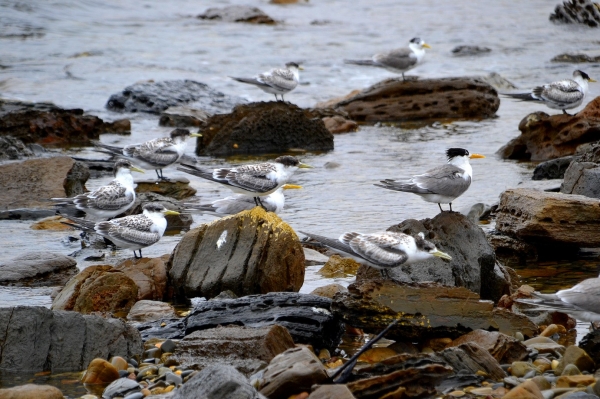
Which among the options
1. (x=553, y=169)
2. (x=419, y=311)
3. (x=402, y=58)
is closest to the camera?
(x=419, y=311)

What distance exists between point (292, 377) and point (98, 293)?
8.87ft

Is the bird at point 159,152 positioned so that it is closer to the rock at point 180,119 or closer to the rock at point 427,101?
the rock at point 180,119

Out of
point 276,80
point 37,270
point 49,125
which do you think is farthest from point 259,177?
point 49,125

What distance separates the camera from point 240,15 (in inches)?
1256

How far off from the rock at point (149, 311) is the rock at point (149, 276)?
0.29 metres

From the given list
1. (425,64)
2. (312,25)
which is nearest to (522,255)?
(425,64)

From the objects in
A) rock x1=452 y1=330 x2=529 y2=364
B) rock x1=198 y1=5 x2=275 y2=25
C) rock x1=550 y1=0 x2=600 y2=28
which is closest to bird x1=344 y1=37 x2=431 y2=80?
rock x1=550 y1=0 x2=600 y2=28

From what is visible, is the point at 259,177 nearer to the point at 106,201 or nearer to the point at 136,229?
the point at 136,229

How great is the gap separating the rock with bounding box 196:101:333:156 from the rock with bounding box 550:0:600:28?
713 inches

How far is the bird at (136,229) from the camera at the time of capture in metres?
8.80

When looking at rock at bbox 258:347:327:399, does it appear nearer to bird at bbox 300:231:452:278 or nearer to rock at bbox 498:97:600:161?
bird at bbox 300:231:452:278

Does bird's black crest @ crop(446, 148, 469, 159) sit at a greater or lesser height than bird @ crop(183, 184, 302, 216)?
greater

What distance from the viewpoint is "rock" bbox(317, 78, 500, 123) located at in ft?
57.8

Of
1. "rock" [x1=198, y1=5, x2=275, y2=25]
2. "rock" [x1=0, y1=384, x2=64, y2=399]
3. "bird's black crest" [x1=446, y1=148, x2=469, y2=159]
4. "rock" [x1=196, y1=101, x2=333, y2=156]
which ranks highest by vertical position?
"bird's black crest" [x1=446, y1=148, x2=469, y2=159]
